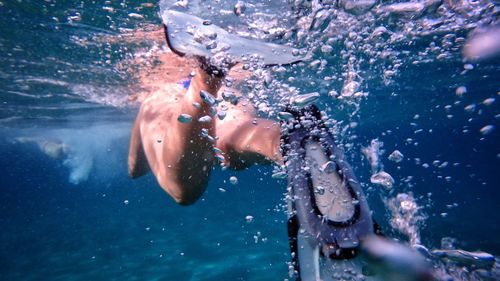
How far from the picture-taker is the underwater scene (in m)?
3.40

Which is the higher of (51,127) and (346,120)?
(346,120)

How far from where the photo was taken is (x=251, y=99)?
7.61 metres

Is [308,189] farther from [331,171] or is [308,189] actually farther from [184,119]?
[184,119]

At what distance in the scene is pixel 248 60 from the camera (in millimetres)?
4980

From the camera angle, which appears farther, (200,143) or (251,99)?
(251,99)

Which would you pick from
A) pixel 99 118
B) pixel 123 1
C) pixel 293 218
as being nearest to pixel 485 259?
pixel 293 218

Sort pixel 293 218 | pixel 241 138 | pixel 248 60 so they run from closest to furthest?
pixel 293 218
pixel 241 138
pixel 248 60

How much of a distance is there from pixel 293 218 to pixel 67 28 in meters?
7.90

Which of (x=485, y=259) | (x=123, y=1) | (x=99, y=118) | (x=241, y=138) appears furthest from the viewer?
(x=99, y=118)

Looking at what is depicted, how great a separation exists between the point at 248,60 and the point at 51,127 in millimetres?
30045

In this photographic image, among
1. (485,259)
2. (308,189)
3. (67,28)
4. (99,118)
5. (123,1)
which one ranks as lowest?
(99,118)

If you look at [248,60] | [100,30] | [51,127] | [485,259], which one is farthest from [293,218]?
[51,127]

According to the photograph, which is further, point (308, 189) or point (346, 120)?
point (346, 120)

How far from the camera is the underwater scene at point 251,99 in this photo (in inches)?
134
